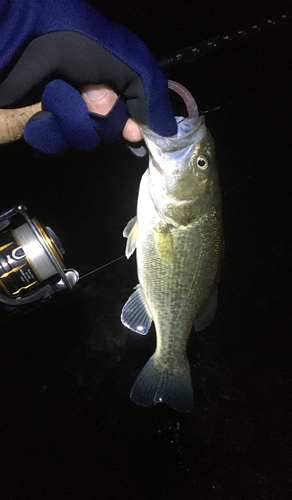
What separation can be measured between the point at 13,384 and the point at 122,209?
1.44 metres

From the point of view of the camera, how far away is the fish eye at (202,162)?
3.55ft

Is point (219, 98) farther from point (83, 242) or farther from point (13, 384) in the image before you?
point (13, 384)

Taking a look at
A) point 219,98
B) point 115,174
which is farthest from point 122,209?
point 219,98

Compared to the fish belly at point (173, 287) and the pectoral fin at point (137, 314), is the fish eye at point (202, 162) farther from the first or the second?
the pectoral fin at point (137, 314)

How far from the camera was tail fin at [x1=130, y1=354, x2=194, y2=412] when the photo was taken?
141cm

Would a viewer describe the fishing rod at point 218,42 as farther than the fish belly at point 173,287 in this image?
Yes

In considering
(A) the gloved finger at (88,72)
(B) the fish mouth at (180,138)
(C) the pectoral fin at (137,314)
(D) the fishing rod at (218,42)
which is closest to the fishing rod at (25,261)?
(C) the pectoral fin at (137,314)

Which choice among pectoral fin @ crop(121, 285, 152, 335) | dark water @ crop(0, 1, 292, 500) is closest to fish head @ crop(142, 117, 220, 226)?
pectoral fin @ crop(121, 285, 152, 335)

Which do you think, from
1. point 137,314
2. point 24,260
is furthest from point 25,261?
point 137,314

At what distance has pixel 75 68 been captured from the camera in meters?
0.87

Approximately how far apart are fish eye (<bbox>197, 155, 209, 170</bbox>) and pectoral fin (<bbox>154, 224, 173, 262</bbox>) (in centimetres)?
28

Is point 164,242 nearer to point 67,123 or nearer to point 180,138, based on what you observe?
point 180,138

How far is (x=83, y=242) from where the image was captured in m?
1.95

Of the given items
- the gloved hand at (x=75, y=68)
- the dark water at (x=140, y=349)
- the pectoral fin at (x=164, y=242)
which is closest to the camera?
the gloved hand at (x=75, y=68)
